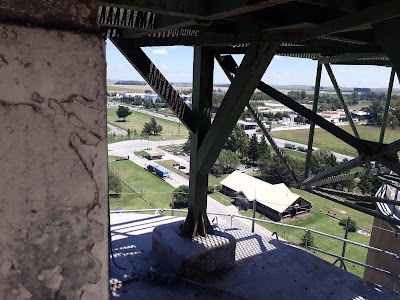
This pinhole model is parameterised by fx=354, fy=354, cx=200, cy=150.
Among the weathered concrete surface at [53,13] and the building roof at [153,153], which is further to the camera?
the building roof at [153,153]

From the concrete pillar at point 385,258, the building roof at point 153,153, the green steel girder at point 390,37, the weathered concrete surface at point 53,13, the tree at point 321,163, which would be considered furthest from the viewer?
the building roof at point 153,153

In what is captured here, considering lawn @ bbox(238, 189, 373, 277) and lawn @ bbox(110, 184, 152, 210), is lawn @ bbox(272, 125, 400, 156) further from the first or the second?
lawn @ bbox(110, 184, 152, 210)

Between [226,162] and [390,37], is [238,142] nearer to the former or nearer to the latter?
[226,162]

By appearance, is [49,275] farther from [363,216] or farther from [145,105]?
[145,105]

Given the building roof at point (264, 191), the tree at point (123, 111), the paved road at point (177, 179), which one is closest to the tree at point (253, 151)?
the paved road at point (177, 179)

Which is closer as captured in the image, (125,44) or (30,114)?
(30,114)

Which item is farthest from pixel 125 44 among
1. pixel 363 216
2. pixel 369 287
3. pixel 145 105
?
pixel 145 105

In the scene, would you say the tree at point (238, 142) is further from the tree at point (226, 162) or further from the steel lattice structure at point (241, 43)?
the steel lattice structure at point (241, 43)

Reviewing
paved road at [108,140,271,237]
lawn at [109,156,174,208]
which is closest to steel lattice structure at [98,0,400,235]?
paved road at [108,140,271,237]
